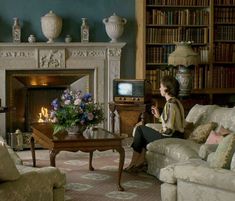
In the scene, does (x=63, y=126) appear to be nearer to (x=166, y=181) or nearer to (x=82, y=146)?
(x=82, y=146)

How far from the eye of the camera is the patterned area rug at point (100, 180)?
4840mm

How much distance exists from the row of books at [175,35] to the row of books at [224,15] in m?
0.26

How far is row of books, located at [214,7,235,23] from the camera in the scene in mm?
8031

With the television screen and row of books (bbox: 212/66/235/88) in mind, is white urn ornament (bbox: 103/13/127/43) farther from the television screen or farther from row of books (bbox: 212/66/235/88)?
row of books (bbox: 212/66/235/88)

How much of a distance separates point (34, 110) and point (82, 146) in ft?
10.3

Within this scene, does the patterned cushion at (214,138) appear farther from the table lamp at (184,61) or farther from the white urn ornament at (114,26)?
the white urn ornament at (114,26)

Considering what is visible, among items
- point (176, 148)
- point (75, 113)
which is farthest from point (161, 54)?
point (75, 113)

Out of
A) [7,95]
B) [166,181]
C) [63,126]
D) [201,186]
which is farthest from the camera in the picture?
[7,95]

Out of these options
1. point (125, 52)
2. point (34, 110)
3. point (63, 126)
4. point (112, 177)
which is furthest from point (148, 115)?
point (63, 126)

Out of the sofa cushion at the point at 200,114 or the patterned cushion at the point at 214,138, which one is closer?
the patterned cushion at the point at 214,138

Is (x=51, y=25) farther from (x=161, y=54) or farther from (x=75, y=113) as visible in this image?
(x=75, y=113)

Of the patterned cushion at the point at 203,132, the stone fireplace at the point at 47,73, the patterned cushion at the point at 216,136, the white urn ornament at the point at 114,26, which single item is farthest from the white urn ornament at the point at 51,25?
the patterned cushion at the point at 216,136

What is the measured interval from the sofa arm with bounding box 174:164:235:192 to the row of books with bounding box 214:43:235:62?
4.28 m

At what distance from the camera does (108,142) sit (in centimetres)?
496
